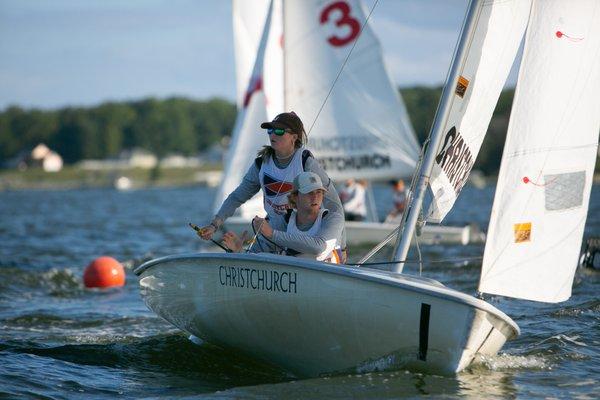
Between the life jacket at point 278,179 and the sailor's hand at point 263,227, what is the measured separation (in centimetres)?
55

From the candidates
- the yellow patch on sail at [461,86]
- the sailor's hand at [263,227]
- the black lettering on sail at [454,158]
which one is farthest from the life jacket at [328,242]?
the yellow patch on sail at [461,86]

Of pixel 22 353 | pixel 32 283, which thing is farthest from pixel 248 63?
pixel 22 353

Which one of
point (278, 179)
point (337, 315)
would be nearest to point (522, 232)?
point (337, 315)

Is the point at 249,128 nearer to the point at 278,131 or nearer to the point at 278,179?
the point at 278,179

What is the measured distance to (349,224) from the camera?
57.5 feet

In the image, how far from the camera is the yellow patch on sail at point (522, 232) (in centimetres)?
702

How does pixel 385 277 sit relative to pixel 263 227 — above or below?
below

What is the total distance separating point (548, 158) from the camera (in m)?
7.12

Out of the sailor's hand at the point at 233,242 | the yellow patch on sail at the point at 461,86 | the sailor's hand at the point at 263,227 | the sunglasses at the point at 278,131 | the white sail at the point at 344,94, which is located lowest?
the sailor's hand at the point at 233,242

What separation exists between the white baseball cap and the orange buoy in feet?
23.0

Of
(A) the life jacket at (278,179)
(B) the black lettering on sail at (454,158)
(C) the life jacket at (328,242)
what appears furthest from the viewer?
(B) the black lettering on sail at (454,158)

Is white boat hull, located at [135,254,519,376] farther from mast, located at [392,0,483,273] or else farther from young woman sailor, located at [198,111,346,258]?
mast, located at [392,0,483,273]

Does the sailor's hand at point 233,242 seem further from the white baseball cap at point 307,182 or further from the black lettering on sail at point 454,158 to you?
the black lettering on sail at point 454,158

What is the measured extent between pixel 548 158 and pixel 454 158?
635 mm
